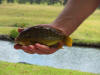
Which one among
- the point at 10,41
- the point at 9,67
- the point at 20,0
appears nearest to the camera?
the point at 9,67

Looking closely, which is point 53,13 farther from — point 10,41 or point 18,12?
point 10,41

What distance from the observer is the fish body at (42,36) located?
399 mm

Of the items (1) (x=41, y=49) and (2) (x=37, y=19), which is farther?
(2) (x=37, y=19)

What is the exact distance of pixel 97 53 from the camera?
15.4 ft

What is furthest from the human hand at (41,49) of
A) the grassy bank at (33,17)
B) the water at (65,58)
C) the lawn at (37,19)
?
the grassy bank at (33,17)

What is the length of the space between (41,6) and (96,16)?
Answer: 1645 millimetres

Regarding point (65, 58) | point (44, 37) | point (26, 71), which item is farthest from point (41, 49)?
point (65, 58)

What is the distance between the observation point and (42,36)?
434mm

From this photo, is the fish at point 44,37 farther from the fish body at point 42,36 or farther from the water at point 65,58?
the water at point 65,58

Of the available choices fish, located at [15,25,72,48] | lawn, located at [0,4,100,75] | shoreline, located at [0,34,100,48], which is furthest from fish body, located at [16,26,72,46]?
lawn, located at [0,4,100,75]

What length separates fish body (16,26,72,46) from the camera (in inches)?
15.7

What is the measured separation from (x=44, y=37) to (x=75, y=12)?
88 mm

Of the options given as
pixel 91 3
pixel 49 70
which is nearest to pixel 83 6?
pixel 91 3

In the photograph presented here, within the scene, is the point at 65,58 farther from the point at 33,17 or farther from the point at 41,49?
the point at 41,49
